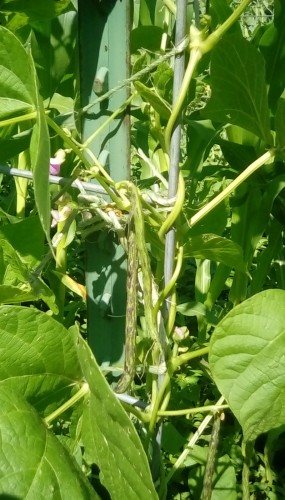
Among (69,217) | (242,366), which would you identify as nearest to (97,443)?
(242,366)

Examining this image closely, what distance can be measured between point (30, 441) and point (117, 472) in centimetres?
8

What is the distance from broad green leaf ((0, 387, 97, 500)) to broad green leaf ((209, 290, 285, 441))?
0.15 meters

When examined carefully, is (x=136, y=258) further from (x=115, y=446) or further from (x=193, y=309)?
(x=193, y=309)

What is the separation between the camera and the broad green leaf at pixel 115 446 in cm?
54

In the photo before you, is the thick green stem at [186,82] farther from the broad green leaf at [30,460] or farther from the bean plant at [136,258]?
the broad green leaf at [30,460]

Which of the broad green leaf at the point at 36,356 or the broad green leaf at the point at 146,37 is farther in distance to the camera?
the broad green leaf at the point at 146,37

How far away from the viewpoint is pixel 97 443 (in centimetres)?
57

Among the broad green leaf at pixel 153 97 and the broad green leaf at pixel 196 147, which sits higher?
the broad green leaf at pixel 153 97

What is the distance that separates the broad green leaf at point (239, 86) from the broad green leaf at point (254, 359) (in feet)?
0.71

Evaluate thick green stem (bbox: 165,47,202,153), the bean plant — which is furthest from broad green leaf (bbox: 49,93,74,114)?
thick green stem (bbox: 165,47,202,153)

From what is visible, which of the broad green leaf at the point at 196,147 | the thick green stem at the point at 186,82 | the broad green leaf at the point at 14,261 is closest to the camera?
the thick green stem at the point at 186,82

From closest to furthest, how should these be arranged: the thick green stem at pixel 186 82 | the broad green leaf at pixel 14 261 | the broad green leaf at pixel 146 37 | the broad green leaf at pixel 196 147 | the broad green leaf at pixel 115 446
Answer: the broad green leaf at pixel 115 446 < the thick green stem at pixel 186 82 < the broad green leaf at pixel 14 261 < the broad green leaf at pixel 146 37 < the broad green leaf at pixel 196 147

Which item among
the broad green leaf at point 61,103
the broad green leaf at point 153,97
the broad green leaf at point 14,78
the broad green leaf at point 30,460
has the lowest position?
the broad green leaf at point 30,460

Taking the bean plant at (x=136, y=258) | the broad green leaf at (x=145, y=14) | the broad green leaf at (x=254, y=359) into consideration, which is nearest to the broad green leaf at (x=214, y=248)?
the bean plant at (x=136, y=258)
